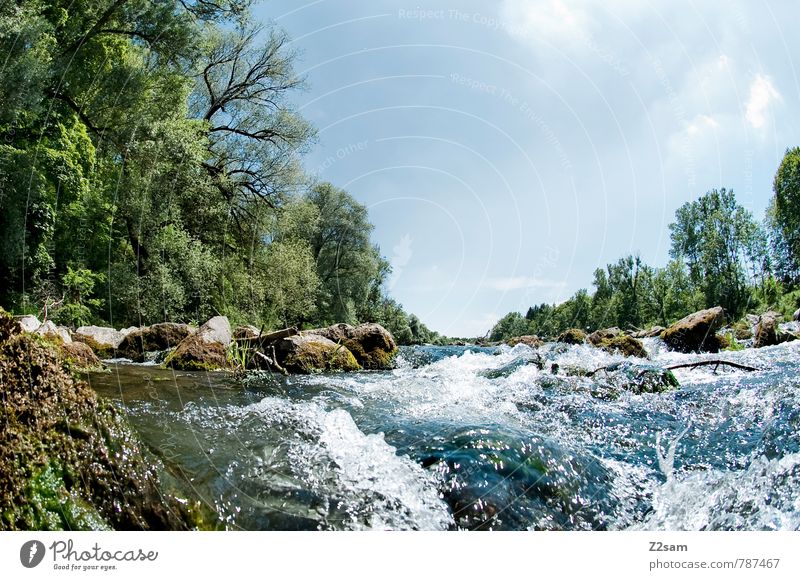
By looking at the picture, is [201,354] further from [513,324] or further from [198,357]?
[513,324]

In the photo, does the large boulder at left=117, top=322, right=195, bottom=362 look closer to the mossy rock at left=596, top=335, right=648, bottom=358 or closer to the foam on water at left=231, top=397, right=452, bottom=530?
the foam on water at left=231, top=397, right=452, bottom=530

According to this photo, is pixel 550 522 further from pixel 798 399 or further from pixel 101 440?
pixel 798 399

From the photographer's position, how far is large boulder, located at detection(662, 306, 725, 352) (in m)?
10.6

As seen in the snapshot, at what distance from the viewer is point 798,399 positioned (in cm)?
413

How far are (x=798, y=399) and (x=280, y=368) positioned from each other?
24.5 feet

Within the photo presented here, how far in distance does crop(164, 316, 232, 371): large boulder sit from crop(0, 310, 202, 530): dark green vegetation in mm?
6080

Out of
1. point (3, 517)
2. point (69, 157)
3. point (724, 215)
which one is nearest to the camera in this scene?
point (3, 517)

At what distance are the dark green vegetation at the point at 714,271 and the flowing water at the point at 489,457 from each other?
247 cm

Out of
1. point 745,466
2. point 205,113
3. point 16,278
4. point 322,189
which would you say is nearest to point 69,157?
point 16,278

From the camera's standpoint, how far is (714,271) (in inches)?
349

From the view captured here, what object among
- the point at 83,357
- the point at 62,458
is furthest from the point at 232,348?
the point at 62,458

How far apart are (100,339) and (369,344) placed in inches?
254

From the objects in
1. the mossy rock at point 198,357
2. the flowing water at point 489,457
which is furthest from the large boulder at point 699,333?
the mossy rock at point 198,357

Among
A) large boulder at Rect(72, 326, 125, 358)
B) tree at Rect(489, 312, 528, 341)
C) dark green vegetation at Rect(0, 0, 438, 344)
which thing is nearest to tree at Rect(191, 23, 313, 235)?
dark green vegetation at Rect(0, 0, 438, 344)
